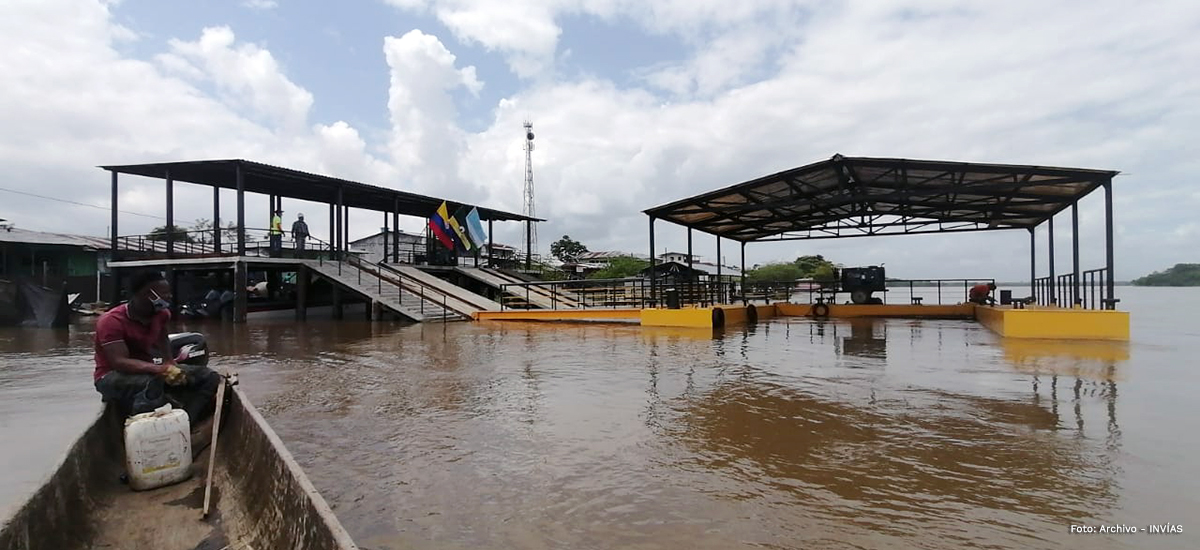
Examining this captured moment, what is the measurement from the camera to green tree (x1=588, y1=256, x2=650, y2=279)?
48.1 m

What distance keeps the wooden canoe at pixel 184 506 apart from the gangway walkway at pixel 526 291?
643 inches

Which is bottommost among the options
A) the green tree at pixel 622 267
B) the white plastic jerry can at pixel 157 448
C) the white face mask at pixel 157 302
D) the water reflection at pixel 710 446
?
the water reflection at pixel 710 446

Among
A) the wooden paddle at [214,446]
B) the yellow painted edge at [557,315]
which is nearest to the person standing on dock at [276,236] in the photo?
the yellow painted edge at [557,315]

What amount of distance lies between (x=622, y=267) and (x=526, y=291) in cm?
2639

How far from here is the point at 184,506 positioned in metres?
3.62

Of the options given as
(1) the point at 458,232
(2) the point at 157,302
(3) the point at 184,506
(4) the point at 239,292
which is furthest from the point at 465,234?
(3) the point at 184,506

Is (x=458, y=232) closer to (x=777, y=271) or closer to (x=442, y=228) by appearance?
(x=442, y=228)

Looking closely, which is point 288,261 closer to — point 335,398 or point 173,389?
point 335,398

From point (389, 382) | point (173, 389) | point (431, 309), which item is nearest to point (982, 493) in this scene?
point (173, 389)

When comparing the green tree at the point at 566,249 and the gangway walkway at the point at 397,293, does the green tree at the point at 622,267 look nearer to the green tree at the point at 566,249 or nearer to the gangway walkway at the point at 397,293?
the green tree at the point at 566,249

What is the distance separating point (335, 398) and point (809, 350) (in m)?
7.82

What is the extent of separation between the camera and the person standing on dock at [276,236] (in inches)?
906

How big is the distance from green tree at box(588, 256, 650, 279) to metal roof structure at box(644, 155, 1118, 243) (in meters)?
28.1

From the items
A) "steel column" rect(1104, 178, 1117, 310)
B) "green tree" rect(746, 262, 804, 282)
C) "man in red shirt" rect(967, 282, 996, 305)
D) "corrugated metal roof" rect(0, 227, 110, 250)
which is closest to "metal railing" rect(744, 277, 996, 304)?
"man in red shirt" rect(967, 282, 996, 305)
